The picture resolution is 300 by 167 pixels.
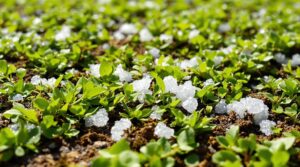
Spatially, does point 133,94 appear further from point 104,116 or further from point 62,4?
point 62,4

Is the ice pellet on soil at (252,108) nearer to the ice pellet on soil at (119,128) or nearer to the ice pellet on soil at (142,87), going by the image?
the ice pellet on soil at (142,87)

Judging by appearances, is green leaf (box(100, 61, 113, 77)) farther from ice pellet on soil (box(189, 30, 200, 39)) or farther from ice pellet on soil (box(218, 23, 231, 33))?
ice pellet on soil (box(218, 23, 231, 33))

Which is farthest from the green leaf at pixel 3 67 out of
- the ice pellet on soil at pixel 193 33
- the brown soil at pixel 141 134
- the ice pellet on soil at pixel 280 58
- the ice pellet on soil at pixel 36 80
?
the ice pellet on soil at pixel 280 58

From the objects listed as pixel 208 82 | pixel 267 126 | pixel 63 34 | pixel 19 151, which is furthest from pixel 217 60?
pixel 19 151

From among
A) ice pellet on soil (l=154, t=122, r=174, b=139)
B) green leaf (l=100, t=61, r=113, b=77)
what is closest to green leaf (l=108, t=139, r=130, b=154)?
ice pellet on soil (l=154, t=122, r=174, b=139)

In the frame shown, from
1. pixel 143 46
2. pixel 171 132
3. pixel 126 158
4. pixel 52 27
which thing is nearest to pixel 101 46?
pixel 143 46
